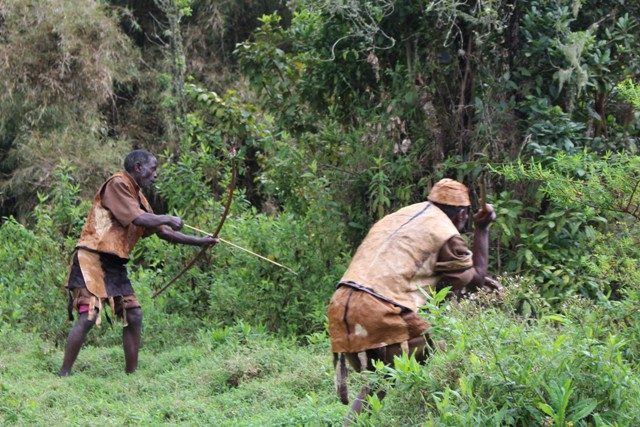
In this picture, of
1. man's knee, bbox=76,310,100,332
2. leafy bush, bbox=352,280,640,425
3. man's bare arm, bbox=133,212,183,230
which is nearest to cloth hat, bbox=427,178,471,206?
leafy bush, bbox=352,280,640,425

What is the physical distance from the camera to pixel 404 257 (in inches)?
223

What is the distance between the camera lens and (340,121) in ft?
33.0

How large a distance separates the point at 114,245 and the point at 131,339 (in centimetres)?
77

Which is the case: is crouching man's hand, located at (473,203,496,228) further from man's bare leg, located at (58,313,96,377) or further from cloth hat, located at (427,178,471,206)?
man's bare leg, located at (58,313,96,377)

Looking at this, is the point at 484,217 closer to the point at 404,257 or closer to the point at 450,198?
the point at 450,198

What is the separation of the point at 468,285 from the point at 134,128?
10.8 metres

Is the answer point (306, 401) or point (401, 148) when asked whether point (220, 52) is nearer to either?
point (401, 148)

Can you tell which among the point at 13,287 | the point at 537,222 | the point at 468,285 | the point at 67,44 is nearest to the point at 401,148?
the point at 537,222

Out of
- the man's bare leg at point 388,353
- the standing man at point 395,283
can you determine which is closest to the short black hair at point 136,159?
the standing man at point 395,283

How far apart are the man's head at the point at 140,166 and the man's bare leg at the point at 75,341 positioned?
1.15 metres

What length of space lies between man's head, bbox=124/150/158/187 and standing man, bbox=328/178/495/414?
297 centimetres

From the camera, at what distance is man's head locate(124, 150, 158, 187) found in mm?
8320

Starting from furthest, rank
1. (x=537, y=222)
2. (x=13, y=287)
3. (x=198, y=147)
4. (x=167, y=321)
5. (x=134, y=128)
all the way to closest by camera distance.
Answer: (x=134, y=128) < (x=198, y=147) < (x=13, y=287) < (x=167, y=321) < (x=537, y=222)

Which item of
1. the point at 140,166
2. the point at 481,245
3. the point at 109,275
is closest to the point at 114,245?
the point at 109,275
